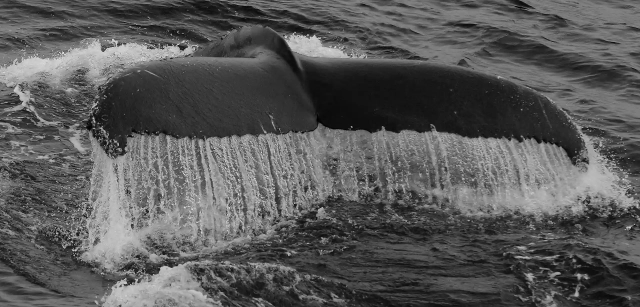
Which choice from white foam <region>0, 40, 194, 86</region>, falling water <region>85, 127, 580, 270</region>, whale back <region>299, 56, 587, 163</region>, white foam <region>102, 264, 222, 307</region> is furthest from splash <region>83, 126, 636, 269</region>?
white foam <region>0, 40, 194, 86</region>

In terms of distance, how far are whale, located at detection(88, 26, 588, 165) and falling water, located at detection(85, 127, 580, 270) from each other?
0.17m

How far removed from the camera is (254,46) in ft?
21.9

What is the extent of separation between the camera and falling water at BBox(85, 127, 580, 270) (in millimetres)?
6821

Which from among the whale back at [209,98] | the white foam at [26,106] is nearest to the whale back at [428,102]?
the whale back at [209,98]

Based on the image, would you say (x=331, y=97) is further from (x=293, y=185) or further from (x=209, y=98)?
(x=293, y=185)

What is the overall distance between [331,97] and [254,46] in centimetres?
71

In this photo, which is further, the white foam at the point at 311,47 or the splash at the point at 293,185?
the white foam at the point at 311,47

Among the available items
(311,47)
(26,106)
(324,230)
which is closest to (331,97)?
(324,230)

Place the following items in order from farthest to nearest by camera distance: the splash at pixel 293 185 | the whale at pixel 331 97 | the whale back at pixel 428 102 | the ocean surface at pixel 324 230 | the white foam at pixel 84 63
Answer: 1. the white foam at pixel 84 63
2. the splash at pixel 293 185
3. the whale back at pixel 428 102
4. the ocean surface at pixel 324 230
5. the whale at pixel 331 97

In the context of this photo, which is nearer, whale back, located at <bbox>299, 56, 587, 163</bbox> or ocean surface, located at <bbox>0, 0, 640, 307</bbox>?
ocean surface, located at <bbox>0, 0, 640, 307</bbox>

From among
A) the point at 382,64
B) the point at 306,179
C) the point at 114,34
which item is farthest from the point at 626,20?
the point at 382,64

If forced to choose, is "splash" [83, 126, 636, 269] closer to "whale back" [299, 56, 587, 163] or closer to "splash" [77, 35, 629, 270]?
"splash" [77, 35, 629, 270]

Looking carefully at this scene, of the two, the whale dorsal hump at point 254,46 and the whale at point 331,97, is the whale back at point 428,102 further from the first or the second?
the whale dorsal hump at point 254,46

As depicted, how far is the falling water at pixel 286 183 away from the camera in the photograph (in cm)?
682
